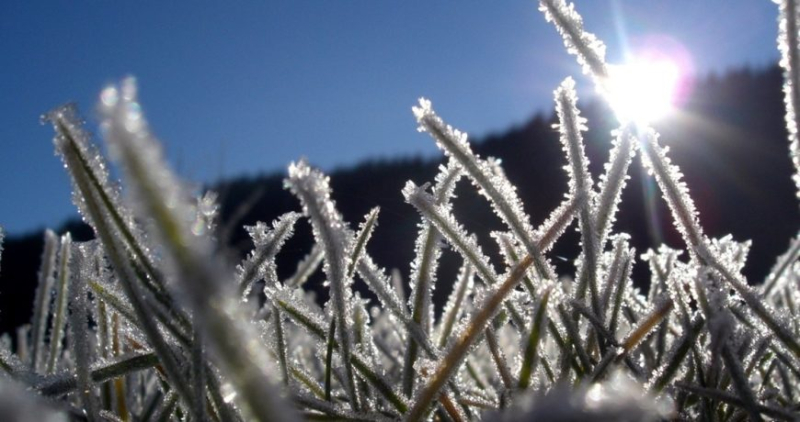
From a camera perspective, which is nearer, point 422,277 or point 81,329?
point 81,329

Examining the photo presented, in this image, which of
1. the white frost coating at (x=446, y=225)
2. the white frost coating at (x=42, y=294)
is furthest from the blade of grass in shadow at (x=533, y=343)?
the white frost coating at (x=42, y=294)

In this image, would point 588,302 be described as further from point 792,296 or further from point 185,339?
point 792,296

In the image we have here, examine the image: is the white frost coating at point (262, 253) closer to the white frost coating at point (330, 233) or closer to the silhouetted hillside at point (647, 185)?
the white frost coating at point (330, 233)

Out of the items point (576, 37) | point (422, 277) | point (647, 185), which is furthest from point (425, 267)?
point (647, 185)

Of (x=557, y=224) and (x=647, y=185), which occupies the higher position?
(x=647, y=185)

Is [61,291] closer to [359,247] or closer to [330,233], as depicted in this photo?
[359,247]
